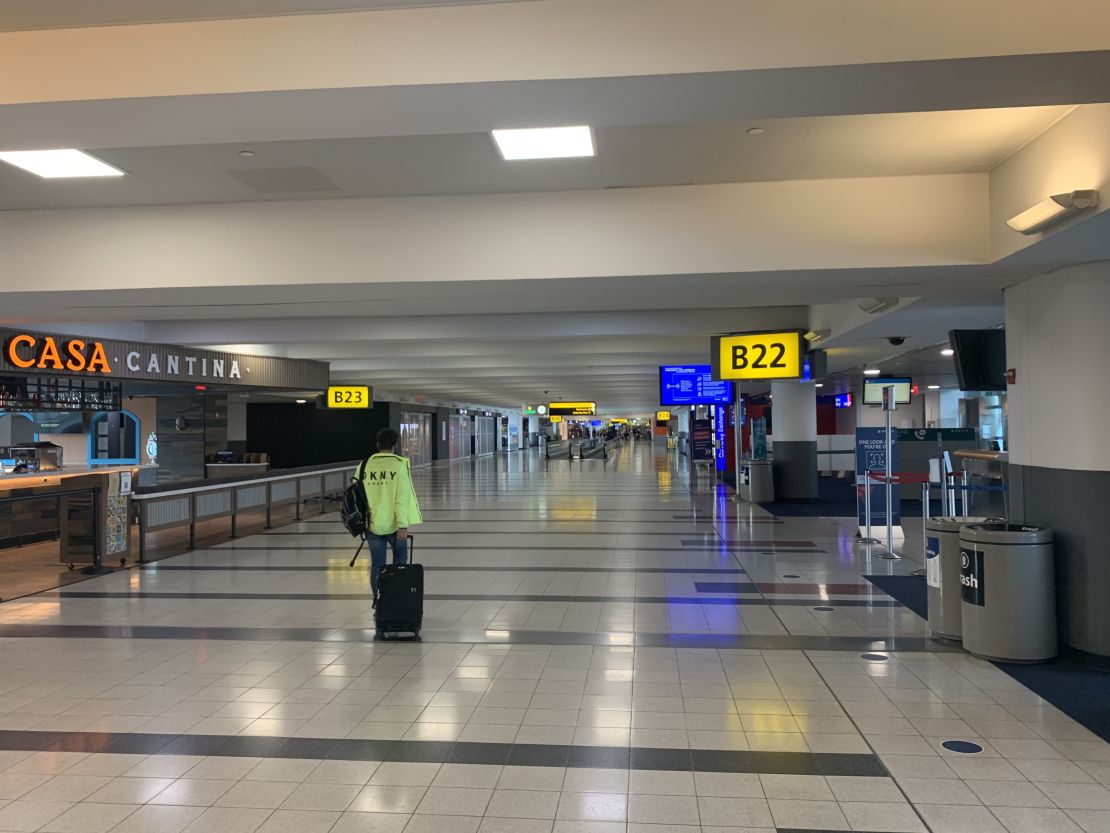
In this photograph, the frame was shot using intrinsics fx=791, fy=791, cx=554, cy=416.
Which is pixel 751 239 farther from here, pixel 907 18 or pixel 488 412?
pixel 488 412

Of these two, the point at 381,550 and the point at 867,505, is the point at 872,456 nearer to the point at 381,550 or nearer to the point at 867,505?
the point at 867,505

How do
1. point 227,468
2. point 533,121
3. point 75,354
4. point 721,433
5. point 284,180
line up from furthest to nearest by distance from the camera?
point 721,433
point 227,468
point 75,354
point 284,180
point 533,121

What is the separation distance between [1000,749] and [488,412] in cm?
4609

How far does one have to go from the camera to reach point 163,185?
231 inches

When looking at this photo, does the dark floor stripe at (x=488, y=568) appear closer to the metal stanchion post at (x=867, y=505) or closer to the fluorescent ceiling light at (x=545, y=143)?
the metal stanchion post at (x=867, y=505)

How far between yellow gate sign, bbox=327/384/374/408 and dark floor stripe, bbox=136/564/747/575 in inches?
430

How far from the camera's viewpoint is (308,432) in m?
30.4

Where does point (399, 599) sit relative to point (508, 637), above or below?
above

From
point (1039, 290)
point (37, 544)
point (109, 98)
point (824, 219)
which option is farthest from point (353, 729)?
point (37, 544)

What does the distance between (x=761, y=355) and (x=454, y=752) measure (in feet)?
25.4

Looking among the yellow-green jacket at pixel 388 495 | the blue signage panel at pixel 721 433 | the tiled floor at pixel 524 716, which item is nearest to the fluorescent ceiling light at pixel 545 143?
the yellow-green jacket at pixel 388 495

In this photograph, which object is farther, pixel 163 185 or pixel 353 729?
pixel 163 185

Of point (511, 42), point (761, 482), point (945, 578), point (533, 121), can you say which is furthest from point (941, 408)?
point (511, 42)

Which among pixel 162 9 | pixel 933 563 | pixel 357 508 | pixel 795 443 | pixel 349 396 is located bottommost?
pixel 933 563
